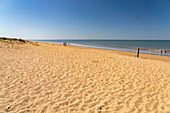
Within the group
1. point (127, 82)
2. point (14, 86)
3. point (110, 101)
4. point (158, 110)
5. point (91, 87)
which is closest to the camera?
point (158, 110)

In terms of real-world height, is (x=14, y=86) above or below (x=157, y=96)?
above

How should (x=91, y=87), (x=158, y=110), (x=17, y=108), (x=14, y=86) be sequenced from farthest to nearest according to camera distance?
(x=91, y=87) → (x=14, y=86) → (x=158, y=110) → (x=17, y=108)

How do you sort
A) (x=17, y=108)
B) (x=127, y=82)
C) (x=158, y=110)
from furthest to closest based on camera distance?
1. (x=127, y=82)
2. (x=158, y=110)
3. (x=17, y=108)

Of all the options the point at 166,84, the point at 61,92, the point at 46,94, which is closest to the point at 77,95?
the point at 61,92

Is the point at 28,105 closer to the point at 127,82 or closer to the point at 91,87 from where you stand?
the point at 91,87

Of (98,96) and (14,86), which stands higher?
(14,86)

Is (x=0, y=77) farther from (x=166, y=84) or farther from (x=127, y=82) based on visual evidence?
(x=166, y=84)

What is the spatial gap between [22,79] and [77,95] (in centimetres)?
269

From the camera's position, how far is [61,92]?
358 centimetres

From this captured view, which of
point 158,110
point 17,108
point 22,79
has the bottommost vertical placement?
point 158,110

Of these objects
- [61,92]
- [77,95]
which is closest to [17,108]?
[61,92]

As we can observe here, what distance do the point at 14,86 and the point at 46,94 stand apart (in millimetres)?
1391

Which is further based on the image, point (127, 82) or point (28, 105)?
point (127, 82)

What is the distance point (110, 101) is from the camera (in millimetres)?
3211
